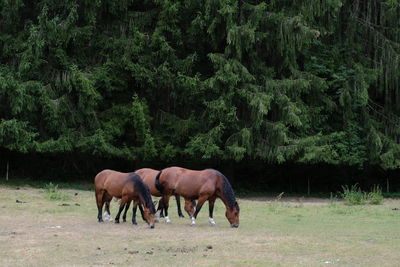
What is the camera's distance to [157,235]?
13.1 metres

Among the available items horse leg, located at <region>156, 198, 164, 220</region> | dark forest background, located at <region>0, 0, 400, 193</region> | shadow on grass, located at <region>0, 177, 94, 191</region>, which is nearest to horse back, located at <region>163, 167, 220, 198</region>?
horse leg, located at <region>156, 198, 164, 220</region>


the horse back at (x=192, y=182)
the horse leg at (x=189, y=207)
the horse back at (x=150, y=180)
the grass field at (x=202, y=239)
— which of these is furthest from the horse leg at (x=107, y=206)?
the horse leg at (x=189, y=207)

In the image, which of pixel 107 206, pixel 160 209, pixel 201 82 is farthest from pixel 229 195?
pixel 201 82

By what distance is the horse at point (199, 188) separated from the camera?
1455 centimetres

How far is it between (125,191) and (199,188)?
5.67 feet

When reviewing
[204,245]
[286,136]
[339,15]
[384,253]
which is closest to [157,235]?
[204,245]

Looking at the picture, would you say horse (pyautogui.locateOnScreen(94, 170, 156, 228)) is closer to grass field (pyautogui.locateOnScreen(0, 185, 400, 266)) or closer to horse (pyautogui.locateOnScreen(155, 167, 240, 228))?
grass field (pyautogui.locateOnScreen(0, 185, 400, 266))

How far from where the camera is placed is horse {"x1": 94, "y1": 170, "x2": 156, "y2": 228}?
14.3m

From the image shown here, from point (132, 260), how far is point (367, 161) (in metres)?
18.3

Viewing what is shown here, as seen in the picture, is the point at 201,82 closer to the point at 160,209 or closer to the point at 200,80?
the point at 200,80

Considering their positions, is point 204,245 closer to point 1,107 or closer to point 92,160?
point 1,107

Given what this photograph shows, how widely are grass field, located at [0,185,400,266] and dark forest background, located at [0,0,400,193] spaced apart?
6.63 m

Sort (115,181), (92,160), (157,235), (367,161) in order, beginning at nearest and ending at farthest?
(157,235), (115,181), (367,161), (92,160)

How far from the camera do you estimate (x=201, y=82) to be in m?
25.3
